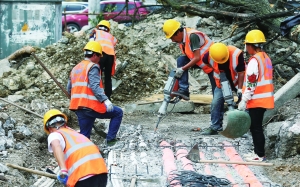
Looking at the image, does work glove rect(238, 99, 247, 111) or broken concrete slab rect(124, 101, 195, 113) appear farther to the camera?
broken concrete slab rect(124, 101, 195, 113)

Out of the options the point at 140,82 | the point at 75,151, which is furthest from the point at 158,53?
the point at 75,151

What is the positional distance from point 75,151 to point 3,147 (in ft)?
10.4

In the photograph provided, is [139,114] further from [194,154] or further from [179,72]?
[194,154]

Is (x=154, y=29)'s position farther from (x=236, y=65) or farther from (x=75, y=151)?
(x=75, y=151)

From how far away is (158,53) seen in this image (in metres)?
14.2

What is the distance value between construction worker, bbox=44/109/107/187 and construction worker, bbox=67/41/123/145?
2.52 m

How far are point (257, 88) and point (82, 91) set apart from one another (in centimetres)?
217

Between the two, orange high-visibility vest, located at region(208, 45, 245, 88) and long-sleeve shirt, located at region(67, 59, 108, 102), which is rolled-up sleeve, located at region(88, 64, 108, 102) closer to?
long-sleeve shirt, located at region(67, 59, 108, 102)

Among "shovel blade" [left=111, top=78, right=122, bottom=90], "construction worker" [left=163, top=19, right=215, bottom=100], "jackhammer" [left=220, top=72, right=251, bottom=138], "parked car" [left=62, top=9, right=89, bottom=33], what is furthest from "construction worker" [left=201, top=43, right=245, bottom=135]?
"parked car" [left=62, top=9, right=89, bottom=33]

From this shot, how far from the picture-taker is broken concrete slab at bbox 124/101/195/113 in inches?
469

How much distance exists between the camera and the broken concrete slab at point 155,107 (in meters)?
11.9

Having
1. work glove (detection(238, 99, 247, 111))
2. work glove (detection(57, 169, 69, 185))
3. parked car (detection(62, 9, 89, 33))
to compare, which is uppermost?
parked car (detection(62, 9, 89, 33))

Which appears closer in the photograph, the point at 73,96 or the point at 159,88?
the point at 73,96

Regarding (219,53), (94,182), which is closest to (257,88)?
(219,53)
